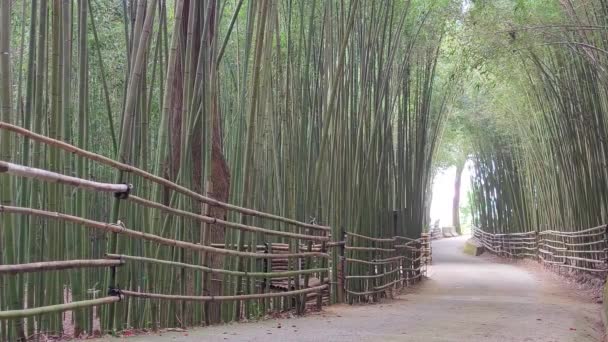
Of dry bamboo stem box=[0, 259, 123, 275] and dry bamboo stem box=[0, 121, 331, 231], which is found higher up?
dry bamboo stem box=[0, 121, 331, 231]

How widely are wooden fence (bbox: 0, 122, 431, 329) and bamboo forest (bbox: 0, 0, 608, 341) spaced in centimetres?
2

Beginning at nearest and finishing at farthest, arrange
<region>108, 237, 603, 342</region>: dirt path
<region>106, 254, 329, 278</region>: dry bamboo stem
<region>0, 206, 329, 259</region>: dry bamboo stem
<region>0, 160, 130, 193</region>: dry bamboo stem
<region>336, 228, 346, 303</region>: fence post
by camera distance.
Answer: <region>0, 160, 130, 193</region>: dry bamboo stem → <region>0, 206, 329, 259</region>: dry bamboo stem → <region>106, 254, 329, 278</region>: dry bamboo stem → <region>108, 237, 603, 342</region>: dirt path → <region>336, 228, 346, 303</region>: fence post

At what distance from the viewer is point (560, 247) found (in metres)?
9.76

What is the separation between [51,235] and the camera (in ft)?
9.43

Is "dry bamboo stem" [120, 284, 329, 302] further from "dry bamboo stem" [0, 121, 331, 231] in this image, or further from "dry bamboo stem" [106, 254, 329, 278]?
"dry bamboo stem" [0, 121, 331, 231]

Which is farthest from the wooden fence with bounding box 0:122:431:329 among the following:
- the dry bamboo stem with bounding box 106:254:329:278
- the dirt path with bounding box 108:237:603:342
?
the dirt path with bounding box 108:237:603:342

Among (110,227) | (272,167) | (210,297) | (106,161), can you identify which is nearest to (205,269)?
(210,297)

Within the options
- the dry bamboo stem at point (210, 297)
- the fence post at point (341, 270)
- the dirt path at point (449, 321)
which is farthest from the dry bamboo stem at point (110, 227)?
the fence post at point (341, 270)

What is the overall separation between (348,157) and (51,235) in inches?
123

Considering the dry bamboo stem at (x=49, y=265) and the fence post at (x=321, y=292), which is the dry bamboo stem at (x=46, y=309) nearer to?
the dry bamboo stem at (x=49, y=265)

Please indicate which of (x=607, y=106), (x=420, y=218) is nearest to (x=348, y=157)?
(x=607, y=106)

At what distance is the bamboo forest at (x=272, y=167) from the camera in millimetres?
2916

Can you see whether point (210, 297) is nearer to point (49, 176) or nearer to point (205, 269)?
point (205, 269)

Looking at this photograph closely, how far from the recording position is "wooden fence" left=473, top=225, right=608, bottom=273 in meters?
7.19
